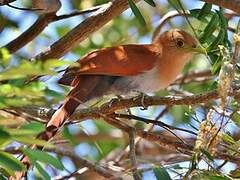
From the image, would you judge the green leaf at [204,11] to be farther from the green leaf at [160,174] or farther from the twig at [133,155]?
the green leaf at [160,174]

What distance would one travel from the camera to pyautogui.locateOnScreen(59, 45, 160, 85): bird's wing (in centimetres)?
316

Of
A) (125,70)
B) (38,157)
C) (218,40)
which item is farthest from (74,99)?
(38,157)

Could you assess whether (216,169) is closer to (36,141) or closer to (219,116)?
(219,116)

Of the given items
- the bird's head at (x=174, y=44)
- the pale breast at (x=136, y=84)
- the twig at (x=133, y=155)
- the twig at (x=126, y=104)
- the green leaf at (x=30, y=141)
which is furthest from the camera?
the bird's head at (x=174, y=44)

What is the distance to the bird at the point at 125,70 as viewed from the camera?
3.15 m

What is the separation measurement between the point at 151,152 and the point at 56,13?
214cm

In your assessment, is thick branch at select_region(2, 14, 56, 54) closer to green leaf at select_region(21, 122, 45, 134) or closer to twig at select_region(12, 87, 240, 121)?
twig at select_region(12, 87, 240, 121)

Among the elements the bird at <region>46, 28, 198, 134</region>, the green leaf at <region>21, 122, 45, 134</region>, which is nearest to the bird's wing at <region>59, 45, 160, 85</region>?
the bird at <region>46, 28, 198, 134</region>

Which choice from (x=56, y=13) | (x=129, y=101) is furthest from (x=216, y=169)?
(x=56, y=13)

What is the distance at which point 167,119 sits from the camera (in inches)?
207

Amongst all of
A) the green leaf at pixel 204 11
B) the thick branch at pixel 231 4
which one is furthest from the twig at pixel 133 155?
the thick branch at pixel 231 4

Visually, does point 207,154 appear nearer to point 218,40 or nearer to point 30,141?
point 30,141

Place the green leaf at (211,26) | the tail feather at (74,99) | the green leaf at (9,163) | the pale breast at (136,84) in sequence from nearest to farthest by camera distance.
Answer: the green leaf at (9,163) → the tail feather at (74,99) → the green leaf at (211,26) → the pale breast at (136,84)

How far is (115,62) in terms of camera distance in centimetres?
328
